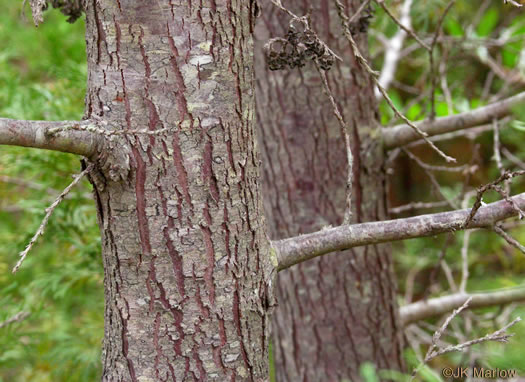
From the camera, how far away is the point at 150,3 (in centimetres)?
97

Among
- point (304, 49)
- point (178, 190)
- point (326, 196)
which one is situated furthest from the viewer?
point (326, 196)

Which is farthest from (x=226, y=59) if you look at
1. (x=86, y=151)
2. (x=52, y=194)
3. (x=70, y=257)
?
(x=70, y=257)

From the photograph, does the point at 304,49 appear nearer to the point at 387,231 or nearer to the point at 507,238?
the point at 387,231

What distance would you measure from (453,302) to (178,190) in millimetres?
1309

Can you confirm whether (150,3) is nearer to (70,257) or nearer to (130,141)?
(130,141)

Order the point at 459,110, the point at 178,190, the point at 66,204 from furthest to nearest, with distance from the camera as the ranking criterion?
the point at 459,110 → the point at 66,204 → the point at 178,190

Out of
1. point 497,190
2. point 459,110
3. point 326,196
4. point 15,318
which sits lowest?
→ point 15,318

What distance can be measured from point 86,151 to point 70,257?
5.15ft

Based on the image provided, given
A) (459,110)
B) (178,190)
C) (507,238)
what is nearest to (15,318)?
(178,190)

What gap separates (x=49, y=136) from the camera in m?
0.87

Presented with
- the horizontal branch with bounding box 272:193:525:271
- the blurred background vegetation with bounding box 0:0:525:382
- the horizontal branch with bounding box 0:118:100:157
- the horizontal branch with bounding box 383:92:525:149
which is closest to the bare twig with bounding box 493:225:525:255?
the horizontal branch with bounding box 272:193:525:271

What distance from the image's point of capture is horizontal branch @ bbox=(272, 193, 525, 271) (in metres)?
1.08

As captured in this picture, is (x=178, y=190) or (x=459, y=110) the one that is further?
(x=459, y=110)

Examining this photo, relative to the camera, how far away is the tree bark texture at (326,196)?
71.4 inches
